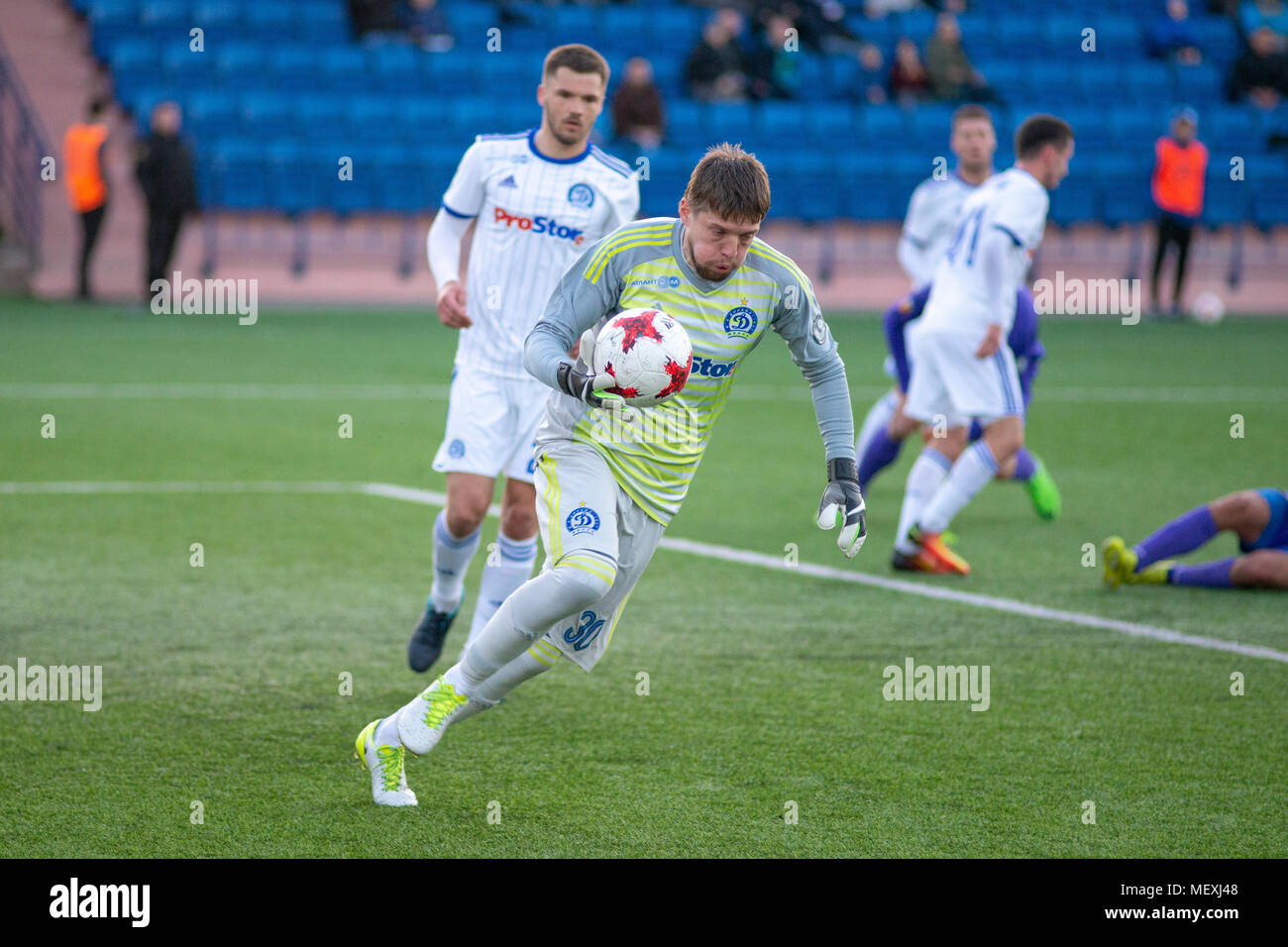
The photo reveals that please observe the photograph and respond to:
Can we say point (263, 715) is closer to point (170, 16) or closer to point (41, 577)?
point (41, 577)

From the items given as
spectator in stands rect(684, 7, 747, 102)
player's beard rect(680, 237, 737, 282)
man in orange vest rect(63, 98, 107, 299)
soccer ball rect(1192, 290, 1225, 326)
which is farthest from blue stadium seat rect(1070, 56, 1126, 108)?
player's beard rect(680, 237, 737, 282)

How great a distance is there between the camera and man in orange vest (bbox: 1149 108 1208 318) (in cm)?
2077

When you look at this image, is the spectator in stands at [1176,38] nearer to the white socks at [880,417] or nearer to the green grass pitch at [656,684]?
the green grass pitch at [656,684]

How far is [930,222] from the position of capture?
10570 millimetres

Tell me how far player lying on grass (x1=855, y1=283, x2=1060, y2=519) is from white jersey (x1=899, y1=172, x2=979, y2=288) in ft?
3.70

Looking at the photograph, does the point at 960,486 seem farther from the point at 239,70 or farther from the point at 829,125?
the point at 239,70

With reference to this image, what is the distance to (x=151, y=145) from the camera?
1941cm

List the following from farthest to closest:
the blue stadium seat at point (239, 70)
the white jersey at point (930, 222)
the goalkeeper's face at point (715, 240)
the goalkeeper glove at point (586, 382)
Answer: the blue stadium seat at point (239, 70)
the white jersey at point (930, 222)
the goalkeeper's face at point (715, 240)
the goalkeeper glove at point (586, 382)

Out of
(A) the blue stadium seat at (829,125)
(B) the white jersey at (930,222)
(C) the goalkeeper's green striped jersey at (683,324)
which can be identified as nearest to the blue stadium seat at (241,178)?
(A) the blue stadium seat at (829,125)

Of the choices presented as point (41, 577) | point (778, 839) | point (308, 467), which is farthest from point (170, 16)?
point (778, 839)

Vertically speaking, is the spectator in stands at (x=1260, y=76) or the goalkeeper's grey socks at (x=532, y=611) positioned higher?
the spectator in stands at (x=1260, y=76)

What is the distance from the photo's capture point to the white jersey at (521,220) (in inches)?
230
